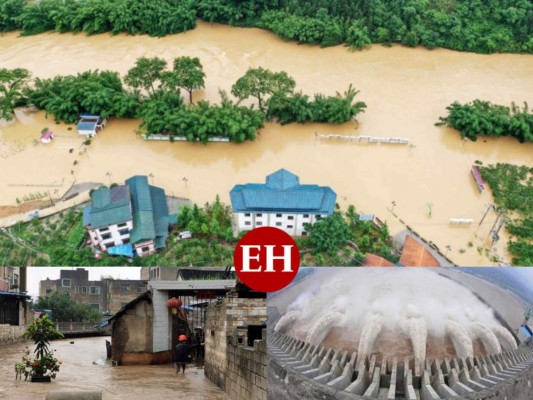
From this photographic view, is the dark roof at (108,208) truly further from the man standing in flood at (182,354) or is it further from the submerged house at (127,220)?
the man standing in flood at (182,354)

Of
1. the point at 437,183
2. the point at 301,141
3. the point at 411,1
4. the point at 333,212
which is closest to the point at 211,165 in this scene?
the point at 301,141

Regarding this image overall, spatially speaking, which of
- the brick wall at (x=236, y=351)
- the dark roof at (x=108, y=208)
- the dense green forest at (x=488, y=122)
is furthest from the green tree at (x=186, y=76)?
the brick wall at (x=236, y=351)

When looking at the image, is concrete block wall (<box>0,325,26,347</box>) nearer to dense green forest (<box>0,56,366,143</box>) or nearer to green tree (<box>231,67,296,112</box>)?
dense green forest (<box>0,56,366,143</box>)

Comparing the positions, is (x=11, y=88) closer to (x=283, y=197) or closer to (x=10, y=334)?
(x=283, y=197)

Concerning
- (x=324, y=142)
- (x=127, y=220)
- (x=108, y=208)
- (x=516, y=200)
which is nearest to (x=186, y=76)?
(x=324, y=142)

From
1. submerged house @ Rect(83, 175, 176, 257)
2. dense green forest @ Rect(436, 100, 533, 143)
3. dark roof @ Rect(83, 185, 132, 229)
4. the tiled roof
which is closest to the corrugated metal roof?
submerged house @ Rect(83, 175, 176, 257)

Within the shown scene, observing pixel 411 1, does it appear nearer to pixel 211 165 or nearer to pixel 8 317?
pixel 211 165

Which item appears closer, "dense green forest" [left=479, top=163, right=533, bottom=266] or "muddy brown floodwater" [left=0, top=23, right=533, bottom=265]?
"dense green forest" [left=479, top=163, right=533, bottom=266]

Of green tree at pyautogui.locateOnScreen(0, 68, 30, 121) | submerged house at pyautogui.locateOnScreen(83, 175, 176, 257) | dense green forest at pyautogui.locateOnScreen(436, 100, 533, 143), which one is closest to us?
submerged house at pyautogui.locateOnScreen(83, 175, 176, 257)
